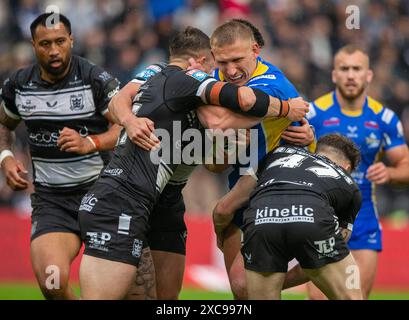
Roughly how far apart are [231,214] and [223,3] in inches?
352

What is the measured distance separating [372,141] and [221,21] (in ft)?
22.0

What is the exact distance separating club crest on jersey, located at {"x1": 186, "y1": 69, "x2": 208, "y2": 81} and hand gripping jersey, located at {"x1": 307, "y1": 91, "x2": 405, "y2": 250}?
2.91 meters

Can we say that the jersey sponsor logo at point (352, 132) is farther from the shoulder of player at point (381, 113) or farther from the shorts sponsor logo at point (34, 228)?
the shorts sponsor logo at point (34, 228)

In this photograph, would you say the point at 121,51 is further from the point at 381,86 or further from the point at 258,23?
the point at 381,86

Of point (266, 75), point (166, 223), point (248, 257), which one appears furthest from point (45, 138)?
point (248, 257)

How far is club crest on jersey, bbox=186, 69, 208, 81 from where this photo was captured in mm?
6684

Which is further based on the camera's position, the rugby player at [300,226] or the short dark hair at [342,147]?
the short dark hair at [342,147]

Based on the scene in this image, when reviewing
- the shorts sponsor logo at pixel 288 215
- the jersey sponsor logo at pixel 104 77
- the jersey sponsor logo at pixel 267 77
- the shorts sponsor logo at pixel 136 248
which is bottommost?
the shorts sponsor logo at pixel 136 248

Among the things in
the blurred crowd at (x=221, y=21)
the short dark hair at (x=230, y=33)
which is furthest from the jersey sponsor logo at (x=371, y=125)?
the blurred crowd at (x=221, y=21)

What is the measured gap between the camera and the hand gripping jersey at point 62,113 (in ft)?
26.9

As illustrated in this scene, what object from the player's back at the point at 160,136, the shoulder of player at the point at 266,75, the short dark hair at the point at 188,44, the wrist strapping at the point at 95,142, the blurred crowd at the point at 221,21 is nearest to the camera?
the player's back at the point at 160,136

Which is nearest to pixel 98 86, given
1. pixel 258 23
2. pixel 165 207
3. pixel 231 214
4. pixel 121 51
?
pixel 165 207

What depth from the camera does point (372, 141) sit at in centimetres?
940

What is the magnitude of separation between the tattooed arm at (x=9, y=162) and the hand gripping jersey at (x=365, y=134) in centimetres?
316
